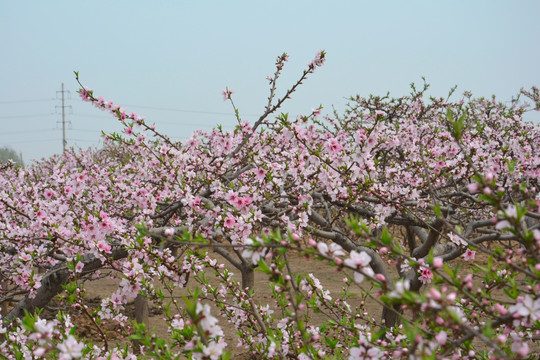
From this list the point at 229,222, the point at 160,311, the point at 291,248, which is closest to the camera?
the point at 291,248

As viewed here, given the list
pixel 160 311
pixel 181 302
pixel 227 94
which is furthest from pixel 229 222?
pixel 160 311

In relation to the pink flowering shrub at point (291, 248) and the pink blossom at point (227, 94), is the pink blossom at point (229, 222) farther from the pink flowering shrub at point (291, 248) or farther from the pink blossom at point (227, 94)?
the pink blossom at point (227, 94)

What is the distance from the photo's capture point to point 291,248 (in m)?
1.36

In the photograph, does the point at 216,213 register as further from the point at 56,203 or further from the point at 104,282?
the point at 104,282

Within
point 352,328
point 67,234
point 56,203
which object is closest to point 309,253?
point 352,328

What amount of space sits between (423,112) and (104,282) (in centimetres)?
1039

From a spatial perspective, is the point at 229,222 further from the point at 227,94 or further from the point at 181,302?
the point at 181,302

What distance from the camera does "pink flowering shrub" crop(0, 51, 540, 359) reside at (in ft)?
4.57

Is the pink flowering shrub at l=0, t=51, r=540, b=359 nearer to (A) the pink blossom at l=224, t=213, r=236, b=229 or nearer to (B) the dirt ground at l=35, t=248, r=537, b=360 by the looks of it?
(A) the pink blossom at l=224, t=213, r=236, b=229

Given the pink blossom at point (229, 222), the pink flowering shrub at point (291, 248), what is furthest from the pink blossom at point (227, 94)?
the pink blossom at point (229, 222)

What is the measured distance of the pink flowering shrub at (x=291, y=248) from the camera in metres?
1.39

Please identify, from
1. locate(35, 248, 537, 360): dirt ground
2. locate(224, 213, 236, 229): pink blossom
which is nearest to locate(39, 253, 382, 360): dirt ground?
locate(35, 248, 537, 360): dirt ground

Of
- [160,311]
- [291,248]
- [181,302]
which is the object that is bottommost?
[291,248]

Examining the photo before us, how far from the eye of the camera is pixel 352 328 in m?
2.54
